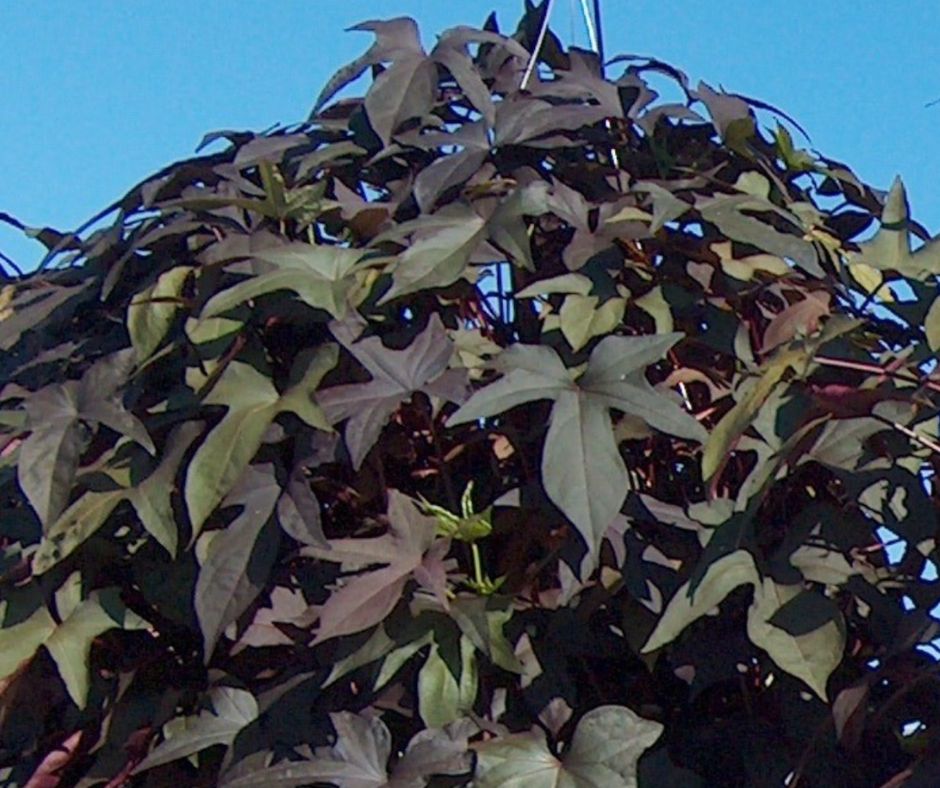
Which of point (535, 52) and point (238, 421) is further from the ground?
point (535, 52)

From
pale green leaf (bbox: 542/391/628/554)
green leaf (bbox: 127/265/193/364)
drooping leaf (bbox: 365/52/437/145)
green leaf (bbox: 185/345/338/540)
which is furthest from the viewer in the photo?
drooping leaf (bbox: 365/52/437/145)

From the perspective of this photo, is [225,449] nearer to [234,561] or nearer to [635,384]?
[234,561]

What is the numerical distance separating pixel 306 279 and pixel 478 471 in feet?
0.78

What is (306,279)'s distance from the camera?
3.96 feet

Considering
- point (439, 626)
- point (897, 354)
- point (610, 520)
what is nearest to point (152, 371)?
point (439, 626)

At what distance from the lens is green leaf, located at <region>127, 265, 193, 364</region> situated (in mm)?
1311

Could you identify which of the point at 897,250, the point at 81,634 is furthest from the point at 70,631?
the point at 897,250

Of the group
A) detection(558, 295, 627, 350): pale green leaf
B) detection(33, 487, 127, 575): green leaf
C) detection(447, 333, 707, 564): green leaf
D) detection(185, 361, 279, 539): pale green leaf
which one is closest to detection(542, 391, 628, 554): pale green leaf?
detection(447, 333, 707, 564): green leaf

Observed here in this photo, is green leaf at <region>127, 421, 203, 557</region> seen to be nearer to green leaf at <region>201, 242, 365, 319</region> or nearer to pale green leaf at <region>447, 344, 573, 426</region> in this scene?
green leaf at <region>201, 242, 365, 319</region>

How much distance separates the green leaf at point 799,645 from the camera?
1097 mm

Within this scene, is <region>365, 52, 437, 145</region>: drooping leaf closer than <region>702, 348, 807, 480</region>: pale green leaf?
No

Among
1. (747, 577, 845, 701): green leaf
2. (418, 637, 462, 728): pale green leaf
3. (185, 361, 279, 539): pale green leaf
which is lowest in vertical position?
(418, 637, 462, 728): pale green leaf

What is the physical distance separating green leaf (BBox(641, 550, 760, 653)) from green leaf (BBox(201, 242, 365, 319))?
324mm

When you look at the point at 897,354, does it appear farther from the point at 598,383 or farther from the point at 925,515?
the point at 598,383
